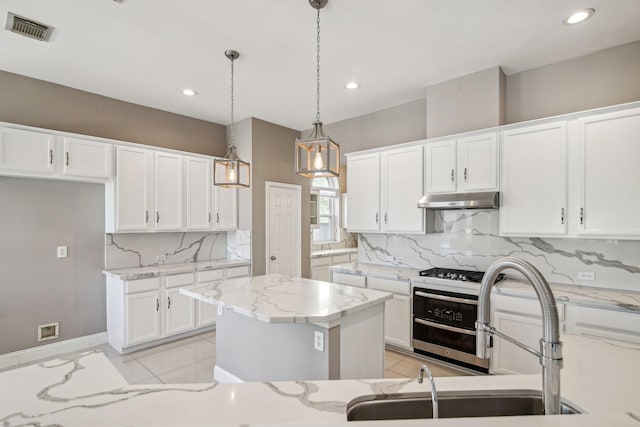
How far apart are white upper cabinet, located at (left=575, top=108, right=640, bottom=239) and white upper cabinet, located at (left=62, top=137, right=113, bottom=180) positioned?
4.82 meters

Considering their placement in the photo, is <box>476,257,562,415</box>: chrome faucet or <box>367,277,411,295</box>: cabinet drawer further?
<box>367,277,411,295</box>: cabinet drawer

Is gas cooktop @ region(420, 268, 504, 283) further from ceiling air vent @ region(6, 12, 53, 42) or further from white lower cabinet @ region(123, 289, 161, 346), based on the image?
ceiling air vent @ region(6, 12, 53, 42)

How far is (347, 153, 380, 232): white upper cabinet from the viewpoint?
4.00 metres

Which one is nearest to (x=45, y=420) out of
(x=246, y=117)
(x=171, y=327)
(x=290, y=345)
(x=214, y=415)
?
(x=214, y=415)

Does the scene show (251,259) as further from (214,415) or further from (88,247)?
(214,415)

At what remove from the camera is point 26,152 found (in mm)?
3125

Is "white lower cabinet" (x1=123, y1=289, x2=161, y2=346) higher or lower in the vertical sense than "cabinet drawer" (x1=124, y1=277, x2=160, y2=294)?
lower

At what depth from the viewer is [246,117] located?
15.9 ft

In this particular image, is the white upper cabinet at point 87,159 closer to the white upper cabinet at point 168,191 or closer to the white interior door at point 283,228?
the white upper cabinet at point 168,191

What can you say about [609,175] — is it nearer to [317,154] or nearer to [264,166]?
[317,154]

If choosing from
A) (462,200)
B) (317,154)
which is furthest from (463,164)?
(317,154)

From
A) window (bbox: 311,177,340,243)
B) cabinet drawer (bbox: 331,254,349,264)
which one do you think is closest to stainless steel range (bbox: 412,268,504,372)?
cabinet drawer (bbox: 331,254,349,264)

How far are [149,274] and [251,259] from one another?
143 centimetres

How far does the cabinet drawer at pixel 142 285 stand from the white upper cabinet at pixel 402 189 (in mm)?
2853
